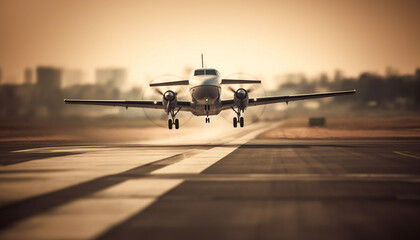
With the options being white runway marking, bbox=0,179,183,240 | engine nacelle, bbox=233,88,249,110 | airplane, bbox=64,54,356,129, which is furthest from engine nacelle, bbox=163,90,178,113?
white runway marking, bbox=0,179,183,240

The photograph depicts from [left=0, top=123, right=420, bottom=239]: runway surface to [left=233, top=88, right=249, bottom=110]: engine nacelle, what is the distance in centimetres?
1962

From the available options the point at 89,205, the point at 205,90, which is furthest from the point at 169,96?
the point at 89,205

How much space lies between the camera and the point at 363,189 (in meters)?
14.3

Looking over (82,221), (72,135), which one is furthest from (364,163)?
(72,135)

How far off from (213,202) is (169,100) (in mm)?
28854

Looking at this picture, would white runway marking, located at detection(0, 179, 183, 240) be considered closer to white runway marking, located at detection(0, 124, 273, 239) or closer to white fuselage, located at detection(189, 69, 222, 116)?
white runway marking, located at detection(0, 124, 273, 239)

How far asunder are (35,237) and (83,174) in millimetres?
10831

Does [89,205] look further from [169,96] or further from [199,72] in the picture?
[199,72]

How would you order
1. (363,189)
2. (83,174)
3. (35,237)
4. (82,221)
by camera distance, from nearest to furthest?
(35,237) < (82,221) < (363,189) < (83,174)

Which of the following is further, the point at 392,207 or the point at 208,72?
the point at 208,72

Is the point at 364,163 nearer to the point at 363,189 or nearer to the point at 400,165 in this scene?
the point at 400,165

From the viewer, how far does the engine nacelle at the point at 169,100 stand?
1604 inches

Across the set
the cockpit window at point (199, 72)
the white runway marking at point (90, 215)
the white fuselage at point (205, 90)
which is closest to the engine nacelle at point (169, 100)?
the white fuselage at point (205, 90)

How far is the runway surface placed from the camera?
9.01m
